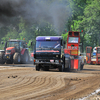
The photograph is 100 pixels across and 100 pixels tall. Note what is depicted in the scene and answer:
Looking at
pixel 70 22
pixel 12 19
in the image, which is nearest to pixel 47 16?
pixel 12 19

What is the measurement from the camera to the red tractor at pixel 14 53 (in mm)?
28844

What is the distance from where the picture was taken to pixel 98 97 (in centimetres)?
891

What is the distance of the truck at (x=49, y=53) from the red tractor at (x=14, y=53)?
1001cm

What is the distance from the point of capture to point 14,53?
29.6 metres

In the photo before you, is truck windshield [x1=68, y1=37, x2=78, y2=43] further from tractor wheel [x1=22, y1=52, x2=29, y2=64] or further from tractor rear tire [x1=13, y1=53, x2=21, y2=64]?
tractor wheel [x1=22, y1=52, x2=29, y2=64]

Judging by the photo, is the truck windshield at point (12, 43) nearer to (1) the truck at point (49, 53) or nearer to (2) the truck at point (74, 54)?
(2) the truck at point (74, 54)

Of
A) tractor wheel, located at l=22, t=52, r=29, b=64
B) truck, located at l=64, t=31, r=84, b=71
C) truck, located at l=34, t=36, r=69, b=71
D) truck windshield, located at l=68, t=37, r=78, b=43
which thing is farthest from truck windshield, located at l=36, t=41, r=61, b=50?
tractor wheel, located at l=22, t=52, r=29, b=64

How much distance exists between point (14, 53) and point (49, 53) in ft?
38.3

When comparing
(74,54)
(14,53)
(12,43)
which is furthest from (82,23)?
(74,54)

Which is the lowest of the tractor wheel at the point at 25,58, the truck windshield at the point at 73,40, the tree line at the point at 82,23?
the tractor wheel at the point at 25,58

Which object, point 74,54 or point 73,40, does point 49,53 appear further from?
point 73,40

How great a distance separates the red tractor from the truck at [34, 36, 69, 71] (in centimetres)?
1001

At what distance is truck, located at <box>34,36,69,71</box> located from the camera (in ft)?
61.0

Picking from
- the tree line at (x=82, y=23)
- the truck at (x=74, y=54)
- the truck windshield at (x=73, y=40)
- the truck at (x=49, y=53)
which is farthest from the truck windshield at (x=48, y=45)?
the tree line at (x=82, y=23)
